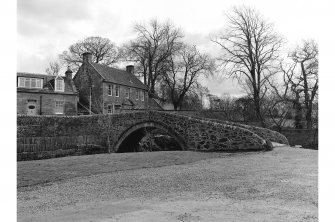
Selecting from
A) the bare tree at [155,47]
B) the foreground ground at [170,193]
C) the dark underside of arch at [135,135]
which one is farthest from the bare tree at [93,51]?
the foreground ground at [170,193]

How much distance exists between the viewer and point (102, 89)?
100ft

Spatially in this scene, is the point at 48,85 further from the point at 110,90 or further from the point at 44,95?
the point at 110,90

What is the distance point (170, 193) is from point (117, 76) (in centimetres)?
2999

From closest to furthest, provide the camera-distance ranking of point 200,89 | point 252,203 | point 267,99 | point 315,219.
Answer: point 315,219 → point 252,203 → point 267,99 → point 200,89

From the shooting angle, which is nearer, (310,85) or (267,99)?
(310,85)

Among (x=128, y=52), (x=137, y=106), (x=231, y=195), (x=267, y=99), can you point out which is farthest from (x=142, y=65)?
(x=231, y=195)

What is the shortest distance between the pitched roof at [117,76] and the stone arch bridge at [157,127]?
1469cm

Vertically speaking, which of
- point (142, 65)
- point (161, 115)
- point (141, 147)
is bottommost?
point (141, 147)

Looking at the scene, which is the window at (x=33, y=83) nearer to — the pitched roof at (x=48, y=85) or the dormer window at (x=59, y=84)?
the pitched roof at (x=48, y=85)

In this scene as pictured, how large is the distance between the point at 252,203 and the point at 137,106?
102 ft

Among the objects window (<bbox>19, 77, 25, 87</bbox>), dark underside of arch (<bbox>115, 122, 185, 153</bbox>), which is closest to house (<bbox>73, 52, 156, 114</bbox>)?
window (<bbox>19, 77, 25, 87</bbox>)

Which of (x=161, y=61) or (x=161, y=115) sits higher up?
(x=161, y=61)

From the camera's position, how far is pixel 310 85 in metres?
22.2
